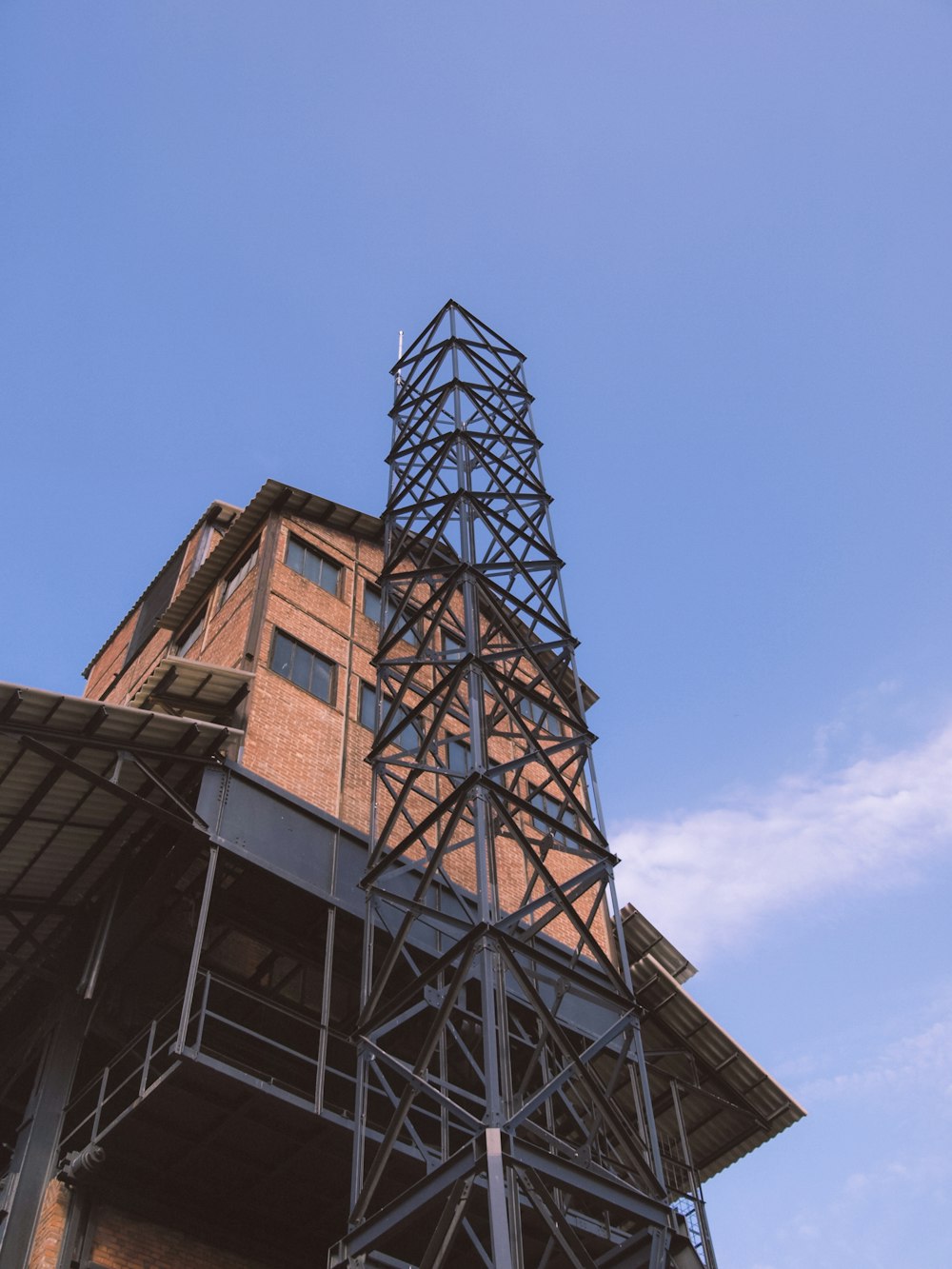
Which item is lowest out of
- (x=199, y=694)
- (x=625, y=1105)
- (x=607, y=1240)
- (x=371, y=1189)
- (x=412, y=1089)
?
(x=371, y=1189)

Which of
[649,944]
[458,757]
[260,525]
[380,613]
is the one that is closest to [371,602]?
[380,613]

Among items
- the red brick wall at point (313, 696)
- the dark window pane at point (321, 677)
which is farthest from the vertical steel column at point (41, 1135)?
the dark window pane at point (321, 677)

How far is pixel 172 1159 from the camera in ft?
44.8

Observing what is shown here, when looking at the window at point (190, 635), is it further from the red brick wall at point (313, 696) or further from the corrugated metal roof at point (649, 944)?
the corrugated metal roof at point (649, 944)

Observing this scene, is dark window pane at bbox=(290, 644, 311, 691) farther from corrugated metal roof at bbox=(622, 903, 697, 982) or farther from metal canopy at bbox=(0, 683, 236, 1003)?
corrugated metal roof at bbox=(622, 903, 697, 982)

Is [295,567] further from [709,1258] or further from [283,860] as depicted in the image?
[709,1258]

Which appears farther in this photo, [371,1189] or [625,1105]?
[625,1105]

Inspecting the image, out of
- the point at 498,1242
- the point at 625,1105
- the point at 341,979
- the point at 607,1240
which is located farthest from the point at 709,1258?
the point at 498,1242

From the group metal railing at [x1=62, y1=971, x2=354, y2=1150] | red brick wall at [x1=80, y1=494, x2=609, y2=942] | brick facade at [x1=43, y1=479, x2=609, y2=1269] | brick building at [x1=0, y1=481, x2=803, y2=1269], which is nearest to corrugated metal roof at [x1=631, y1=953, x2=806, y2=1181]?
brick building at [x1=0, y1=481, x2=803, y2=1269]

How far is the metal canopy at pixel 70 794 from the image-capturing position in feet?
46.3

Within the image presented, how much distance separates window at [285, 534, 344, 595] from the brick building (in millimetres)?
822

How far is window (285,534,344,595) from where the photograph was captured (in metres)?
21.0

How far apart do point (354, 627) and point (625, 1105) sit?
29.9 feet

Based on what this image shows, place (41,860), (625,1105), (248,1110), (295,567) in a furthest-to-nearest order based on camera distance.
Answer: (295,567) → (625,1105) → (41,860) → (248,1110)
